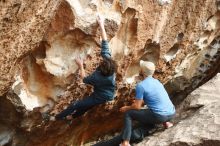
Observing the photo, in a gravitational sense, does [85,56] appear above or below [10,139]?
above

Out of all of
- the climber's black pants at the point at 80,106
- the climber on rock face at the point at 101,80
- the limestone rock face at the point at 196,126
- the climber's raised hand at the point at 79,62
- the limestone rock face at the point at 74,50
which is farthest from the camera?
the climber's black pants at the point at 80,106

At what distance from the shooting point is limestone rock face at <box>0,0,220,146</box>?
7.32 m

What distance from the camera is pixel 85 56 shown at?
809 cm

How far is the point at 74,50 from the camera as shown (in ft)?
26.4

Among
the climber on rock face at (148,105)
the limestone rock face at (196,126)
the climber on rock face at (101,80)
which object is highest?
the climber on rock face at (101,80)

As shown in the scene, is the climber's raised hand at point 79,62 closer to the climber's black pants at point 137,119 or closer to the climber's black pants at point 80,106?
the climber's black pants at point 80,106

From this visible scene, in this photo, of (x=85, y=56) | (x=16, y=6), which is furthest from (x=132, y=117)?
(x=16, y=6)

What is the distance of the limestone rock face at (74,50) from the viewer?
732 cm

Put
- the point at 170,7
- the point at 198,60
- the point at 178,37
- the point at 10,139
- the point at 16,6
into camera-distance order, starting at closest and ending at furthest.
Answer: the point at 16,6
the point at 10,139
the point at 170,7
the point at 178,37
the point at 198,60

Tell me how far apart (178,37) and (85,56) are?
2.27 m

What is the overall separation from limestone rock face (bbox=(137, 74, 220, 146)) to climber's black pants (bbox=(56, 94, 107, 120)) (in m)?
0.89

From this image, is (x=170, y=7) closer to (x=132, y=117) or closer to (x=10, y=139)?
(x=132, y=117)

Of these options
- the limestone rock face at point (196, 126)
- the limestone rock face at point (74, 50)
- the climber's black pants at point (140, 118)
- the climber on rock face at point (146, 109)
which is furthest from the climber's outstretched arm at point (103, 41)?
the limestone rock face at point (196, 126)

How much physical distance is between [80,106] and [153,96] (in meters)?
1.13
